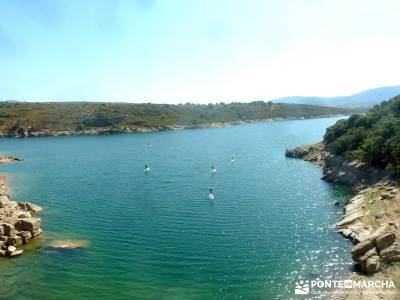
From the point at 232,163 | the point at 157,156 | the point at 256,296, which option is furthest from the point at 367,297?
the point at 157,156

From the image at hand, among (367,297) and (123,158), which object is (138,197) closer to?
(367,297)

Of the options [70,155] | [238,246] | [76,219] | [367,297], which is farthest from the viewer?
[70,155]

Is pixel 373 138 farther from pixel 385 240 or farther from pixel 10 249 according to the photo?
pixel 10 249

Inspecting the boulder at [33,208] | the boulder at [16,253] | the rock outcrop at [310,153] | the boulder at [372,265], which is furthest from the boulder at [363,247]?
the rock outcrop at [310,153]

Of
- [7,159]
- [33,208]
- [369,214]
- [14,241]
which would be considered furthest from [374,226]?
[7,159]

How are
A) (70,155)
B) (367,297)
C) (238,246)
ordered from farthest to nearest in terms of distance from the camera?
(70,155) < (238,246) < (367,297)

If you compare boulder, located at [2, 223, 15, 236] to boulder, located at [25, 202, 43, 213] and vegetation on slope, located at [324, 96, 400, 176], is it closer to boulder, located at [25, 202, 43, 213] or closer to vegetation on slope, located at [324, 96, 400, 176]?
boulder, located at [25, 202, 43, 213]

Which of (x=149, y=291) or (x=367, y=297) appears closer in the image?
(x=367, y=297)
